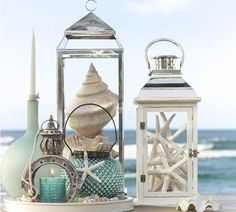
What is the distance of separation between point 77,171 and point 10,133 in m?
6.01

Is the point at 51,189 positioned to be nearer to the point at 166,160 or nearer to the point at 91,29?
the point at 166,160

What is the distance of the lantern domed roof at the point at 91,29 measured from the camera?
1.47m

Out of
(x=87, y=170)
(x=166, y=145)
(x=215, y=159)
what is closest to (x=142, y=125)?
(x=166, y=145)

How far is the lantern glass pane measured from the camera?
142 cm

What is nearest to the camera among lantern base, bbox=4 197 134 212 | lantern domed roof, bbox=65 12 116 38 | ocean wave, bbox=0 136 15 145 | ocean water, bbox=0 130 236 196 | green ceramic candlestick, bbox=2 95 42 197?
lantern base, bbox=4 197 134 212

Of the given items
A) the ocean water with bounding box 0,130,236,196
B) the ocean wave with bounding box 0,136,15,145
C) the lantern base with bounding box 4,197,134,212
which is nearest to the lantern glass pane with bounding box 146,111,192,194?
the lantern base with bounding box 4,197,134,212

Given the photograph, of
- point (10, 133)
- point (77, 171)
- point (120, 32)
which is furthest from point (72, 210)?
point (10, 133)

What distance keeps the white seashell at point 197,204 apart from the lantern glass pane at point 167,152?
8 centimetres

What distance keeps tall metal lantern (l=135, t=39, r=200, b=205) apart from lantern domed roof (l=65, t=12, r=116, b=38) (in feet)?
0.42

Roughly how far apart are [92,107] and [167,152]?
15 centimetres

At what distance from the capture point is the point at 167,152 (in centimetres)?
142

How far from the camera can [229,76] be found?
608 cm

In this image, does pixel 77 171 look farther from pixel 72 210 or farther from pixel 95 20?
pixel 95 20

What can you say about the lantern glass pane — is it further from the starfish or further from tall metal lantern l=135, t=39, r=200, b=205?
the starfish
